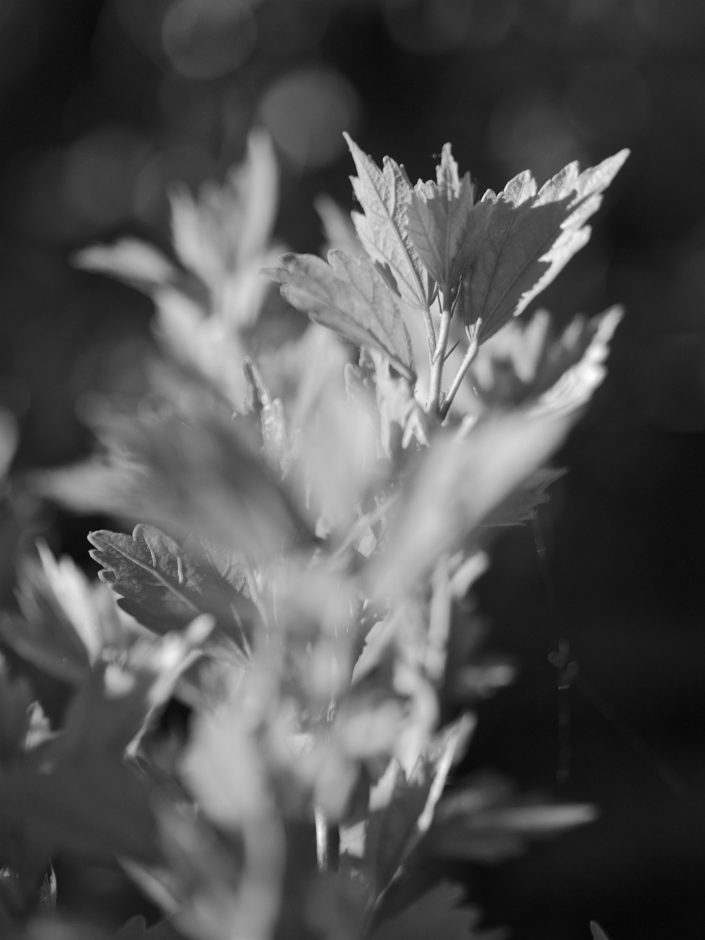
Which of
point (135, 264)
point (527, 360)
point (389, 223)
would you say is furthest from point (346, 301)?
point (135, 264)

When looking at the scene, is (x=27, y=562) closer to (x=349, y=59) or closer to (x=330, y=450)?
(x=330, y=450)

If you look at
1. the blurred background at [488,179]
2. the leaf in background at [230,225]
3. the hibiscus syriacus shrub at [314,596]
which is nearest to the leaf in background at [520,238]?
the hibiscus syriacus shrub at [314,596]

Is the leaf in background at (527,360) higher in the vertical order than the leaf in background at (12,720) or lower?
higher

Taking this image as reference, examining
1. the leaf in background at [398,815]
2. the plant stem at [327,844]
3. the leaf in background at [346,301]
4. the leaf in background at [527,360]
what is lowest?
the leaf in background at [398,815]

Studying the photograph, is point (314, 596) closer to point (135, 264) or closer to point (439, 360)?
point (439, 360)

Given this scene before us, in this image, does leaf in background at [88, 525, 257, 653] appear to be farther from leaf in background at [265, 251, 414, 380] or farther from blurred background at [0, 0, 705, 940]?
blurred background at [0, 0, 705, 940]

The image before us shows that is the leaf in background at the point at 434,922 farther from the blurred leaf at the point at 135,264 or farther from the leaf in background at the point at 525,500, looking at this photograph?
the blurred leaf at the point at 135,264
